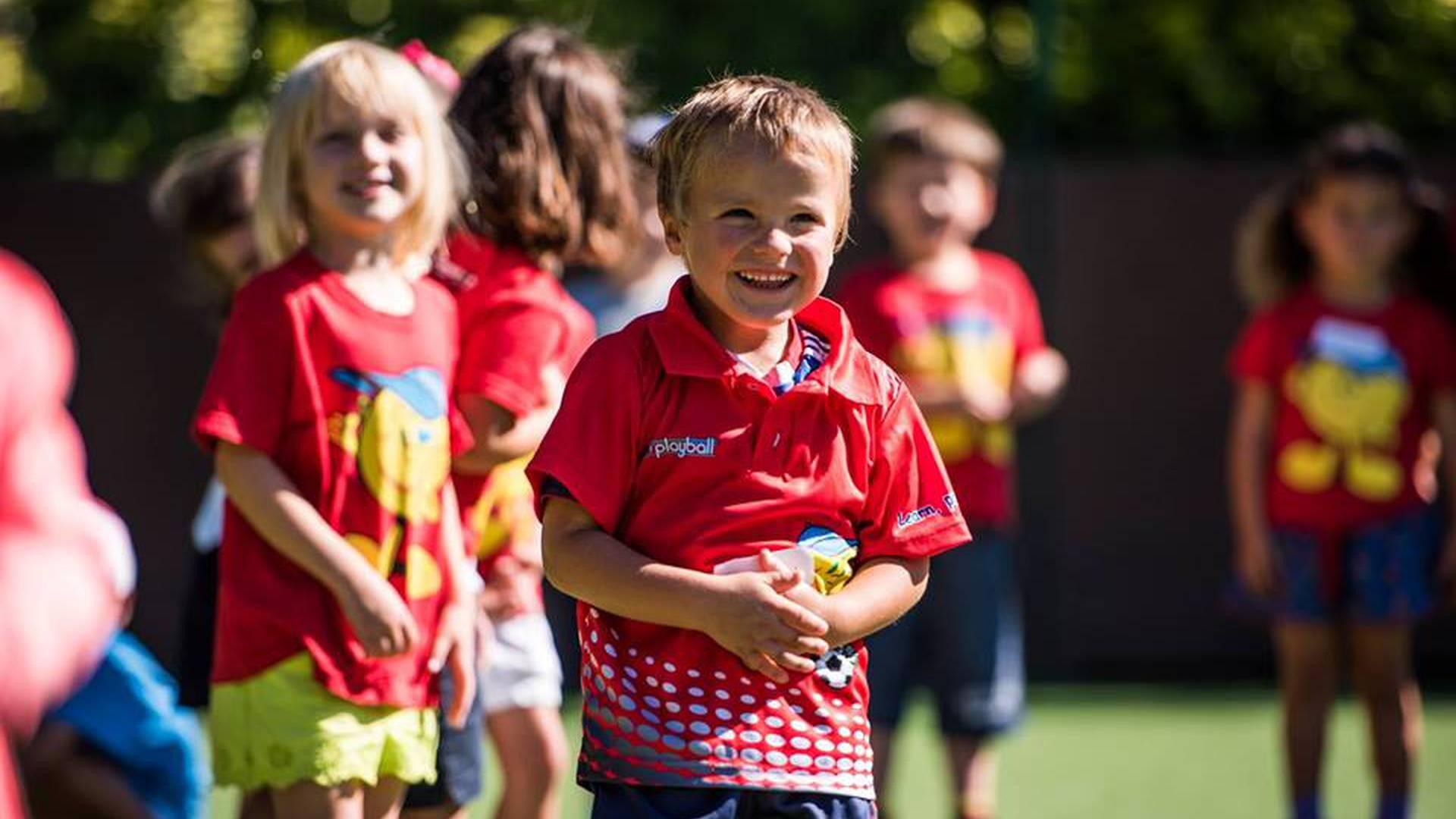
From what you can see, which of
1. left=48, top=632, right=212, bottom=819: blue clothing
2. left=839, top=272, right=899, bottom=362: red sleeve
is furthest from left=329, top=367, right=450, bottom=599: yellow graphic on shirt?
left=839, top=272, right=899, bottom=362: red sleeve

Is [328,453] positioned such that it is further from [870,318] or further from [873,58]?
[873,58]

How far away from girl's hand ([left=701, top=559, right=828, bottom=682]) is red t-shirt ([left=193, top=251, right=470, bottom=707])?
2.28ft

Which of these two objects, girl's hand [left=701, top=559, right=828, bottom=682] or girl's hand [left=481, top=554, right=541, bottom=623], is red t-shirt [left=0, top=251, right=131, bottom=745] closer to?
girl's hand [left=701, top=559, right=828, bottom=682]

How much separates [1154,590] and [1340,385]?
2.56m

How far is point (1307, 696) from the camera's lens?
4.97 m

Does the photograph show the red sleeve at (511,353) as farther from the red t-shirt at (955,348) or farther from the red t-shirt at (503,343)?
the red t-shirt at (955,348)

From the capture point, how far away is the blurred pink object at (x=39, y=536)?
139 centimetres

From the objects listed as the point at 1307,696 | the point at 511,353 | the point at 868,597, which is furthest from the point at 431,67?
the point at 1307,696

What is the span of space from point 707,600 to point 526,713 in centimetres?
122

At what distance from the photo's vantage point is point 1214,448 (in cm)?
747

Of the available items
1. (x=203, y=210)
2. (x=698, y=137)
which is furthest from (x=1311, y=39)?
(x=698, y=137)

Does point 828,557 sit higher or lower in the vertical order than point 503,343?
lower

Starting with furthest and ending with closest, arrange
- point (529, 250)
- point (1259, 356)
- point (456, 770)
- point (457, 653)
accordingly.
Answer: point (1259, 356), point (529, 250), point (456, 770), point (457, 653)

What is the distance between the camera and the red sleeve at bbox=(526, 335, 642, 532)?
8.71 feet
